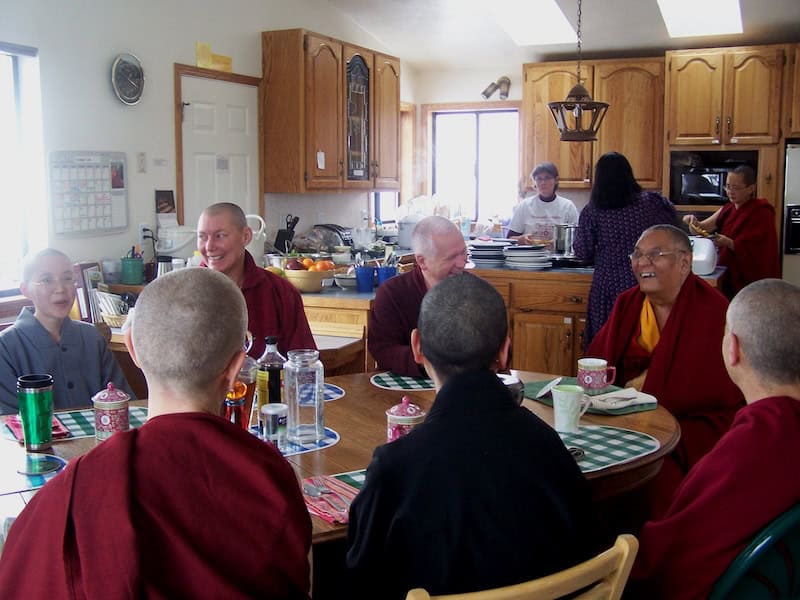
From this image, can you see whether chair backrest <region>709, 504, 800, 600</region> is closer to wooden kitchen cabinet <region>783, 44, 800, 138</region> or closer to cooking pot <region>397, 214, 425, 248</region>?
cooking pot <region>397, 214, 425, 248</region>

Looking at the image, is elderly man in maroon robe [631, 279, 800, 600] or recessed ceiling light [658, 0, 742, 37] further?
recessed ceiling light [658, 0, 742, 37]

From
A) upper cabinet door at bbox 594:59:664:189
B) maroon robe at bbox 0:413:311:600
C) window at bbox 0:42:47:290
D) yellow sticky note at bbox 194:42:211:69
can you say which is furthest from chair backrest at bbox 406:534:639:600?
upper cabinet door at bbox 594:59:664:189

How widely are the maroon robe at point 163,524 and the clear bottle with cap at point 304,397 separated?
2.85 feet

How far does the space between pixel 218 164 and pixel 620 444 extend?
13.0ft

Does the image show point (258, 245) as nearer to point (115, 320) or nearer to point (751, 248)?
point (115, 320)

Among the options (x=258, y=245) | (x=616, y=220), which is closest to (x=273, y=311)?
(x=616, y=220)

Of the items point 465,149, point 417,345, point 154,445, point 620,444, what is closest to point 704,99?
point 465,149

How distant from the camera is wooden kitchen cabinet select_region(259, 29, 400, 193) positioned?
5793mm

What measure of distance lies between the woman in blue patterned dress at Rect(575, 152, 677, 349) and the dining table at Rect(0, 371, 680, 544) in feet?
7.04

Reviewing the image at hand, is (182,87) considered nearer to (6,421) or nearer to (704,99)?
(6,421)

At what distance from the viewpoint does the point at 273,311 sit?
3154mm

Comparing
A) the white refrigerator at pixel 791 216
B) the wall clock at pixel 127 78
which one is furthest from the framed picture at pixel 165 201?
the white refrigerator at pixel 791 216

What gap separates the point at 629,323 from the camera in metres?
2.97

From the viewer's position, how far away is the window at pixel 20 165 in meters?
4.21
